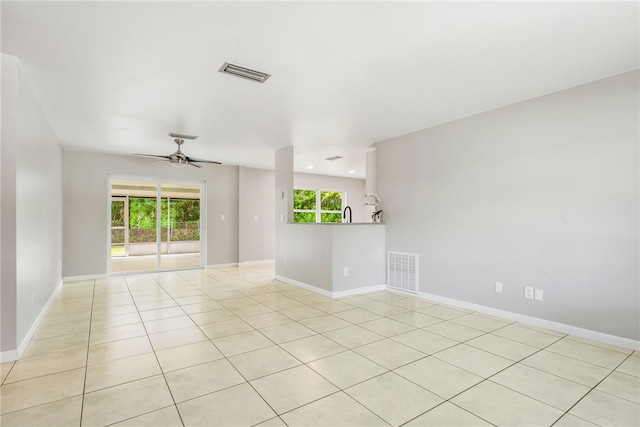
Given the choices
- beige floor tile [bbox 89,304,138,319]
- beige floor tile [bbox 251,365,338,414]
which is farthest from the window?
beige floor tile [bbox 251,365,338,414]

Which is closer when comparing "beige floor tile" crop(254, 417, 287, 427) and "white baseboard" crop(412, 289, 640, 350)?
A: "beige floor tile" crop(254, 417, 287, 427)

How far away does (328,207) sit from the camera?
981 cm

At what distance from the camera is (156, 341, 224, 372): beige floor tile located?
254cm

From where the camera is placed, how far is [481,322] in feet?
11.7

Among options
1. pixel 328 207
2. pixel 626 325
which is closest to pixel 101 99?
pixel 626 325

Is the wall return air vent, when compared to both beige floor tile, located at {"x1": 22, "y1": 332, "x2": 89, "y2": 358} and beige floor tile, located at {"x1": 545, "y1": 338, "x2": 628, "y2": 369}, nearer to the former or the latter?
beige floor tile, located at {"x1": 545, "y1": 338, "x2": 628, "y2": 369}

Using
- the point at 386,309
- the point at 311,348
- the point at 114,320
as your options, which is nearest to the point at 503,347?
the point at 386,309

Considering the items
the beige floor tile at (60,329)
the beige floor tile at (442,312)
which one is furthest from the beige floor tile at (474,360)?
the beige floor tile at (60,329)

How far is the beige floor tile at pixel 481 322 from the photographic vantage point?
3391 millimetres

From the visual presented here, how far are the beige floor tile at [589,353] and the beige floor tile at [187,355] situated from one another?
117 inches

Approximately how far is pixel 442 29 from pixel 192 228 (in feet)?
22.3

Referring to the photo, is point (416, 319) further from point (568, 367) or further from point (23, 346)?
point (23, 346)

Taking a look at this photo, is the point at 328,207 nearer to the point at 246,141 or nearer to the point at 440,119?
the point at 246,141

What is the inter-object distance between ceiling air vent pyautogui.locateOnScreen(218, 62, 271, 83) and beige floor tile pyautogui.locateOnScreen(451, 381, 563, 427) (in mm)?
2988
